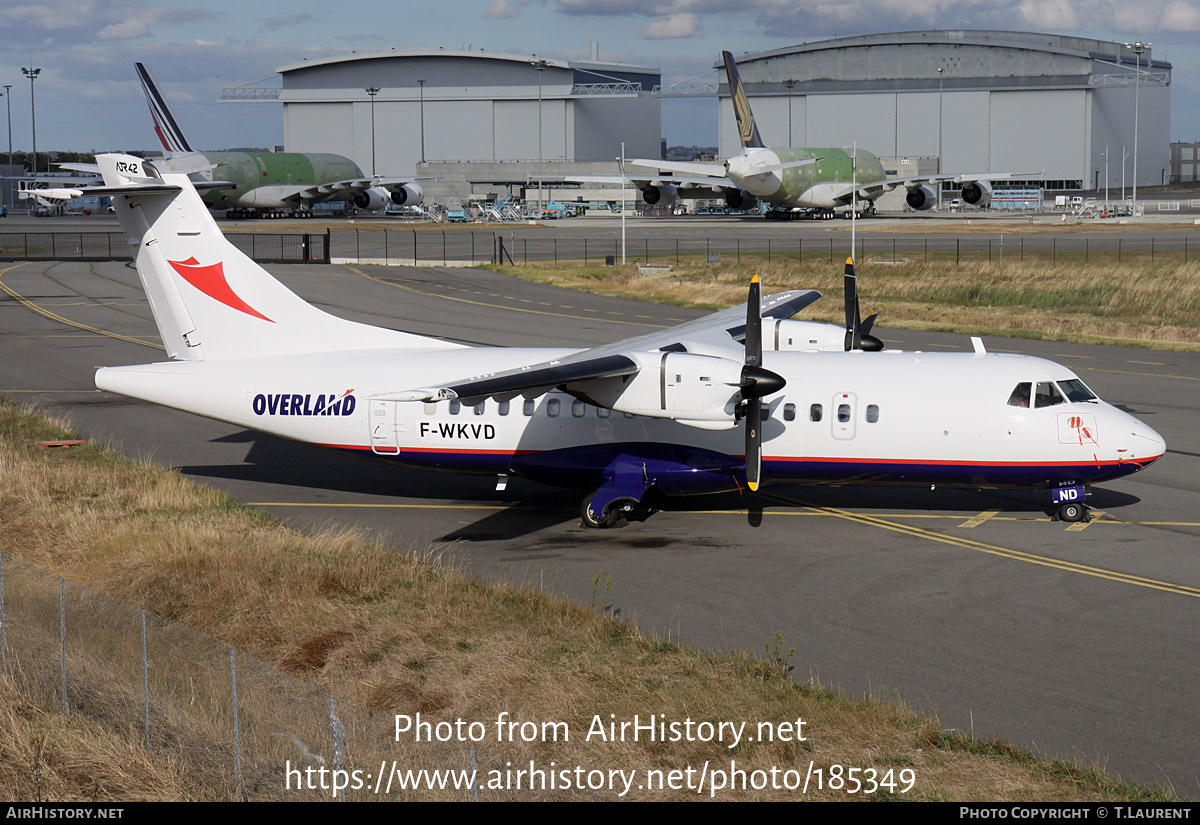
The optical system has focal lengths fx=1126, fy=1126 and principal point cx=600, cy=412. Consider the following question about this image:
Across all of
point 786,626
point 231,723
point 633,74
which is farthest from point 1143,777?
point 633,74

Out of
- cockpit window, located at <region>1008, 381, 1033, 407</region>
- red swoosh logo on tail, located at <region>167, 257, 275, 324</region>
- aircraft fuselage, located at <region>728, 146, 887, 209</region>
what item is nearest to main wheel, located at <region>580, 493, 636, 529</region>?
cockpit window, located at <region>1008, 381, 1033, 407</region>

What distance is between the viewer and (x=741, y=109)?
9669 centimetres

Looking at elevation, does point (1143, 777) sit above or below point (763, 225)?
below

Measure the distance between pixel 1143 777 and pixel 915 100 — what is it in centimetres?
15947

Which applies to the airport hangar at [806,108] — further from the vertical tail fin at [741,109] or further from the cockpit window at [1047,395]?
the cockpit window at [1047,395]

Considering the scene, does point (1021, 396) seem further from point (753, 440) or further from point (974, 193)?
point (974, 193)

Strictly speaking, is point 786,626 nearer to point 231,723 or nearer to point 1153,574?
point 1153,574

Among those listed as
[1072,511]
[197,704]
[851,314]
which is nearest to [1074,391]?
[1072,511]

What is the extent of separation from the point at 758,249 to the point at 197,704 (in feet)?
257

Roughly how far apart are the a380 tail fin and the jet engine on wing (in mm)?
107346

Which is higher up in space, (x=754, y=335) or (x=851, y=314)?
(x=851, y=314)

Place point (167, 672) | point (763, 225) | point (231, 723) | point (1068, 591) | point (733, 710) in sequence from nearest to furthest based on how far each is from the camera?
point (231, 723) < point (167, 672) < point (733, 710) < point (1068, 591) < point (763, 225)

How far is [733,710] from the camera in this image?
1355 centimetres

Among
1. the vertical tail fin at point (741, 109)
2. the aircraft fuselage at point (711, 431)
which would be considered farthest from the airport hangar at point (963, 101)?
the aircraft fuselage at point (711, 431)
